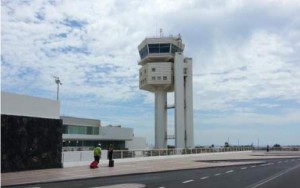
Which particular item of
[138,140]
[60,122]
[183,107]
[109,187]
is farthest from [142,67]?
[109,187]

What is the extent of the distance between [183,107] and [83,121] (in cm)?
1980

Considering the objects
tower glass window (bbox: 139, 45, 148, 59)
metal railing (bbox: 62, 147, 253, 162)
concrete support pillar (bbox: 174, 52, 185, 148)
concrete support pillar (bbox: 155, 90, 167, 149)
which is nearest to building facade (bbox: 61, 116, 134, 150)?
concrete support pillar (bbox: 155, 90, 167, 149)

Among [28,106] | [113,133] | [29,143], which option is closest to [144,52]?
[113,133]

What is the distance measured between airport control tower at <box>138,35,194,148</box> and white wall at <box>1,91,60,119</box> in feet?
200

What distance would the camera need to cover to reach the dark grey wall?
29.3m

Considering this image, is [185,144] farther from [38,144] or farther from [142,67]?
[38,144]

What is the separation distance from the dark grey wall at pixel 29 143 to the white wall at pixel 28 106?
0.36 meters

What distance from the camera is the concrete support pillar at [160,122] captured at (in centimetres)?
9756

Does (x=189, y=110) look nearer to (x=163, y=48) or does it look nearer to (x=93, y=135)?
(x=163, y=48)

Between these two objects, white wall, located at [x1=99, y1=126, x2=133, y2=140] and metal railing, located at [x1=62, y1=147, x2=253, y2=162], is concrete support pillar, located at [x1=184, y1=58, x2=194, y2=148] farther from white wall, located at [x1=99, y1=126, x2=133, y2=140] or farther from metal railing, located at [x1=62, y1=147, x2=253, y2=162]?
metal railing, located at [x1=62, y1=147, x2=253, y2=162]

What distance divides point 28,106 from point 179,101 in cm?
6457

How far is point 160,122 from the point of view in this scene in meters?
97.4

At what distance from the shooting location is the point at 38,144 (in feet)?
105

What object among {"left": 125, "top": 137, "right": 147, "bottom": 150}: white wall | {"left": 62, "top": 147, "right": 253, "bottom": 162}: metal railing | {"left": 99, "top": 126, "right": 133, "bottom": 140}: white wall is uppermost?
{"left": 99, "top": 126, "right": 133, "bottom": 140}: white wall
